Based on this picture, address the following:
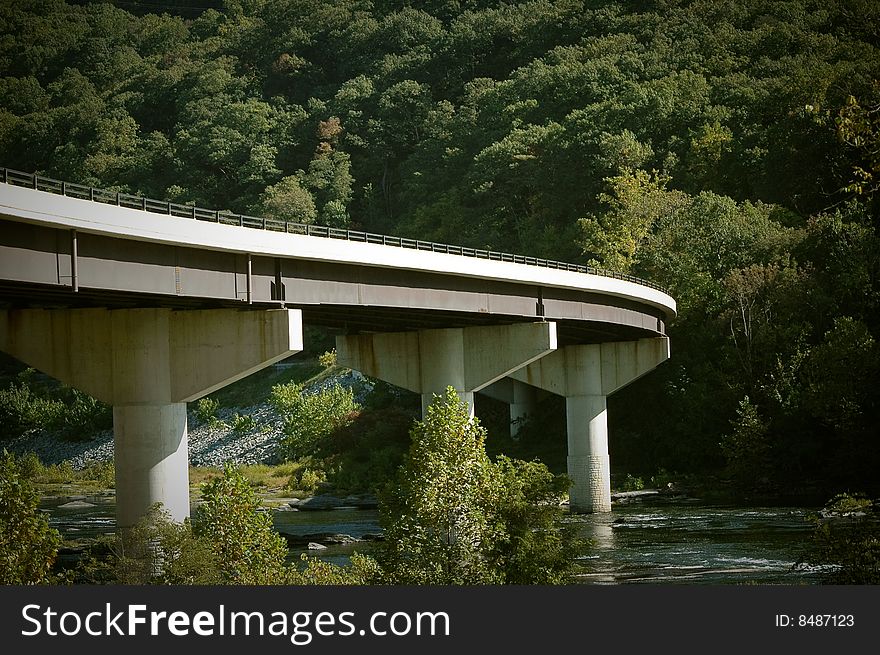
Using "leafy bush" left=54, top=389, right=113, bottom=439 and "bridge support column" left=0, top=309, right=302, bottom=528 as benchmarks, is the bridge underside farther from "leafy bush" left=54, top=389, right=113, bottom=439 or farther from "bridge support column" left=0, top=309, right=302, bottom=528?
"leafy bush" left=54, top=389, right=113, bottom=439

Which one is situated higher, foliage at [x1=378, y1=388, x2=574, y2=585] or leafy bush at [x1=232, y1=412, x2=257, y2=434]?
leafy bush at [x1=232, y1=412, x2=257, y2=434]

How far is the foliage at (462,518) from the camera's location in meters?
30.5

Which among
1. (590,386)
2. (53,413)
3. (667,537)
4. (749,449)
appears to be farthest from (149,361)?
(53,413)

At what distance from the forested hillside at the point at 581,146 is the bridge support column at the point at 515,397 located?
6.87m

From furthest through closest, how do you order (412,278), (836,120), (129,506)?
1. (412,278)
2. (129,506)
3. (836,120)

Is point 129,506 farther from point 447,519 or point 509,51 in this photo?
point 509,51

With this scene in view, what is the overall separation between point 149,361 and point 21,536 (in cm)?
1192

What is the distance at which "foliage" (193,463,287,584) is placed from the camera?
99.7 ft

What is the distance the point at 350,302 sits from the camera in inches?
1697

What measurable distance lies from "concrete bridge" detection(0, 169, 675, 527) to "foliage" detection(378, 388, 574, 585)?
26.5 feet

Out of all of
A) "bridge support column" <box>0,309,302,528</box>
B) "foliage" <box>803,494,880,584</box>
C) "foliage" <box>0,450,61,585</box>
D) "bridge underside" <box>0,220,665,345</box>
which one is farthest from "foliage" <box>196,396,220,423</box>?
"foliage" <box>803,494,880,584</box>

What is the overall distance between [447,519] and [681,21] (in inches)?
4477

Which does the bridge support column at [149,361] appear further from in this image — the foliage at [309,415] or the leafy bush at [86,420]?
the leafy bush at [86,420]

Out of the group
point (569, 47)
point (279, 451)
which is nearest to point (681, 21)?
point (569, 47)
